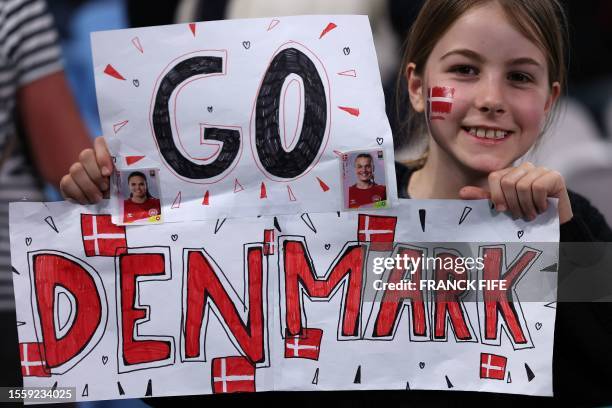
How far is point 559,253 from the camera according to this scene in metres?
1.27

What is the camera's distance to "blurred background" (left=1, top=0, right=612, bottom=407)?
88.0 inches

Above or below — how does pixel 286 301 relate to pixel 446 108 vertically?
below

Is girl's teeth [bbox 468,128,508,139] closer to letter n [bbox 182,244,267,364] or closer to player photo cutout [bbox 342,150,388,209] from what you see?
player photo cutout [bbox 342,150,388,209]

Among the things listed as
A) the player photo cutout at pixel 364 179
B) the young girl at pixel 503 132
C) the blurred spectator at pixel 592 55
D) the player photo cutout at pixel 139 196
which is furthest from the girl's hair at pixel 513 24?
the blurred spectator at pixel 592 55

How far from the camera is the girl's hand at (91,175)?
1.26 m

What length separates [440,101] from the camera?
4.35ft

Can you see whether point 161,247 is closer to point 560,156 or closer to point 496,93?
point 496,93

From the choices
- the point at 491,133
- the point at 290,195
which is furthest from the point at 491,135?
the point at 290,195

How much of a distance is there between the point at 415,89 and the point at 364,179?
0.86 feet

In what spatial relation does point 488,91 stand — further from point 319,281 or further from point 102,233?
point 102,233

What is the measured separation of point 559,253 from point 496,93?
0.25 metres

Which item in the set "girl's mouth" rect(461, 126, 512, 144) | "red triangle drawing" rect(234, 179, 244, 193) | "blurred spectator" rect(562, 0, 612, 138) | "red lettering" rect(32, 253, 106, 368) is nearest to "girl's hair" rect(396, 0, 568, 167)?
"girl's mouth" rect(461, 126, 512, 144)

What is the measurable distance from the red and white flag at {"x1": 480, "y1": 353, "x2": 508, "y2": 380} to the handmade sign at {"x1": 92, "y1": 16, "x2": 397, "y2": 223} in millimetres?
276

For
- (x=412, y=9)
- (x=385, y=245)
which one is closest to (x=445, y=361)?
(x=385, y=245)
